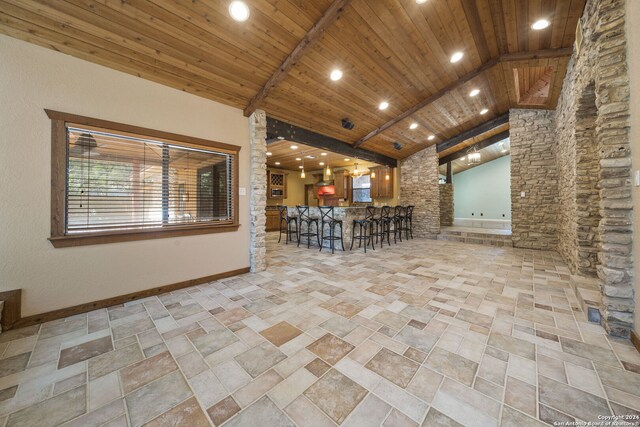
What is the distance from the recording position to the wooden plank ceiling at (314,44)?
2238 mm

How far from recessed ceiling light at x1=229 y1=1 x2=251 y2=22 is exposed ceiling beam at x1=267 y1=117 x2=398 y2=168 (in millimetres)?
1917

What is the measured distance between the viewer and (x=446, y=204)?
9570mm

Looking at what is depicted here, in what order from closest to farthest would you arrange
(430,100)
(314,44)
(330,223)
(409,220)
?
(314,44)
(430,100)
(330,223)
(409,220)

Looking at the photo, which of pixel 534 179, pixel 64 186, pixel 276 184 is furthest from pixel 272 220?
pixel 534 179

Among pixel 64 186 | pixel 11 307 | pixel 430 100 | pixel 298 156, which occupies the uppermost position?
pixel 430 100

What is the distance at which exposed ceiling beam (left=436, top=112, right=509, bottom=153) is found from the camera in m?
6.38

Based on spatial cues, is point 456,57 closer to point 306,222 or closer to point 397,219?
point 397,219

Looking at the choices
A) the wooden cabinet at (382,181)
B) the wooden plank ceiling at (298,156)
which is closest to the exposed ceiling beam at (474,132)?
the wooden cabinet at (382,181)

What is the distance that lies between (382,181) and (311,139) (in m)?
3.99

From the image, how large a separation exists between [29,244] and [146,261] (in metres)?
0.97

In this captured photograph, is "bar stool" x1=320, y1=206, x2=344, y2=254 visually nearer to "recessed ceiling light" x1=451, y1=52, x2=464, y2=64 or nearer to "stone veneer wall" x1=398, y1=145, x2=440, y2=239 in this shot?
"recessed ceiling light" x1=451, y1=52, x2=464, y2=64

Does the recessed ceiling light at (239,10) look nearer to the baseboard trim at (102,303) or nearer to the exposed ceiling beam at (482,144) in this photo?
the baseboard trim at (102,303)

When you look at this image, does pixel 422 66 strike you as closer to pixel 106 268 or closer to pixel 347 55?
pixel 347 55

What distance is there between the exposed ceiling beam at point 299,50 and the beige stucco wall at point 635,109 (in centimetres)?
235
